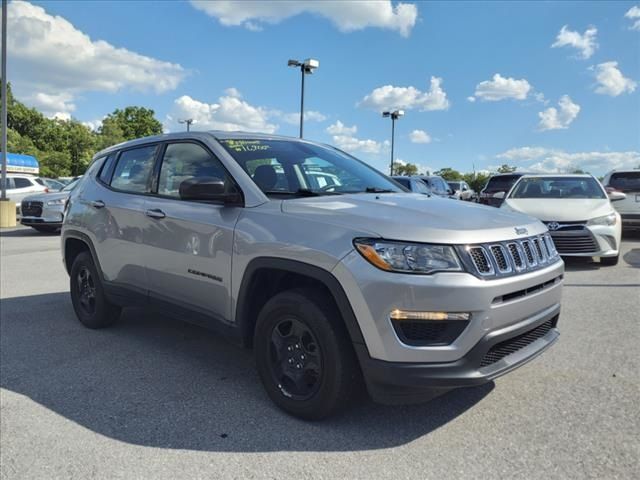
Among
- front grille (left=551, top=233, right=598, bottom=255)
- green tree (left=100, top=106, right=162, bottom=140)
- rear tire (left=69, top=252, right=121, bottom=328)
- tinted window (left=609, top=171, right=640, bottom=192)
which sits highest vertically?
green tree (left=100, top=106, right=162, bottom=140)

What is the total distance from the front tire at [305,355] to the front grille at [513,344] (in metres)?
0.71

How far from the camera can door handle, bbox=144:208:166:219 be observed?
3.96 meters

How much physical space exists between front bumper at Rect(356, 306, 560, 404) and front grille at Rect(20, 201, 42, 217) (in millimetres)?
14032

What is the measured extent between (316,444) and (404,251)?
1.16 metres

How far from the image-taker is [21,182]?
1967cm

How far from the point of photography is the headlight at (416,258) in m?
2.60

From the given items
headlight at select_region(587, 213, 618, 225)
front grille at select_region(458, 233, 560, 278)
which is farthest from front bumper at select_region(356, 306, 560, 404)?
headlight at select_region(587, 213, 618, 225)

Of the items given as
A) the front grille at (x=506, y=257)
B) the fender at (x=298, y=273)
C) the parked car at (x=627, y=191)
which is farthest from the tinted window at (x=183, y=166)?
the parked car at (x=627, y=191)

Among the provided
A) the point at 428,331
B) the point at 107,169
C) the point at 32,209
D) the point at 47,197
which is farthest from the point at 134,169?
the point at 32,209

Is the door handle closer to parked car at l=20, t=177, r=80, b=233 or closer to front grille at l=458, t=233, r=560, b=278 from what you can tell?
front grille at l=458, t=233, r=560, b=278

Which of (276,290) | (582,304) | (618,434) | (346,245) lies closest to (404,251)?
(346,245)

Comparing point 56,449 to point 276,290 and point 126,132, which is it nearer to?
point 276,290

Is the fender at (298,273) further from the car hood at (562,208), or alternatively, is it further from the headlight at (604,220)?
the headlight at (604,220)

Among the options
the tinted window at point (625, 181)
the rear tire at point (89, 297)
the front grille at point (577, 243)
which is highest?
the tinted window at point (625, 181)
